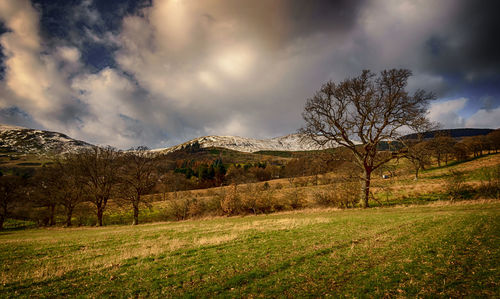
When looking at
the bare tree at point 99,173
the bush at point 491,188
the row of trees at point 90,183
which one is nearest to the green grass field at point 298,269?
the bush at point 491,188

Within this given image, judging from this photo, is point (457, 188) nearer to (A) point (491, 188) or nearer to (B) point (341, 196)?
(A) point (491, 188)

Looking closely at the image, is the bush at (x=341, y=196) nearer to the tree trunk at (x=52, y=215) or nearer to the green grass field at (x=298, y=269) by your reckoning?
the green grass field at (x=298, y=269)

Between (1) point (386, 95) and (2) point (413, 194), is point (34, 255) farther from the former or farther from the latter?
(2) point (413, 194)

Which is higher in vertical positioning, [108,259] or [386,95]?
[386,95]

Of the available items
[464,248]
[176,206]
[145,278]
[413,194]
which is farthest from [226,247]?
[413,194]

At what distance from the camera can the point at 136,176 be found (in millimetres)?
35531

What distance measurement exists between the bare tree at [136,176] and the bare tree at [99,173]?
259 centimetres

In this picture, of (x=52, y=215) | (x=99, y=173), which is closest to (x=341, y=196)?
(x=99, y=173)

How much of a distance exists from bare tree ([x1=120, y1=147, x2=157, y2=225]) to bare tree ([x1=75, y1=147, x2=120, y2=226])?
8.50ft

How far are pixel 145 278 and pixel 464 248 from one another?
13.2 m

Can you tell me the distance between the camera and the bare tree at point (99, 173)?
3631 cm

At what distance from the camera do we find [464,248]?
797 centimetres

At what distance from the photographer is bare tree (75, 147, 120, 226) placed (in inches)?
1430

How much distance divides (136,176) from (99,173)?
777 centimetres
